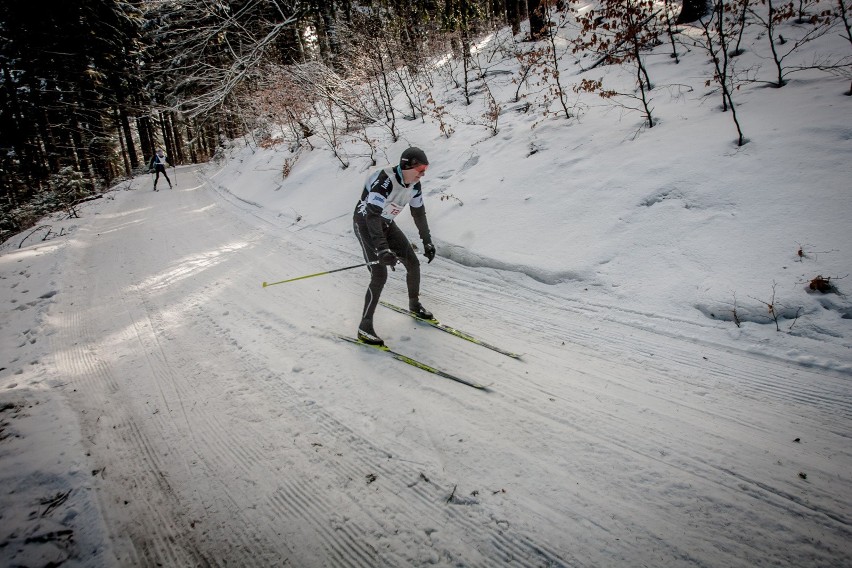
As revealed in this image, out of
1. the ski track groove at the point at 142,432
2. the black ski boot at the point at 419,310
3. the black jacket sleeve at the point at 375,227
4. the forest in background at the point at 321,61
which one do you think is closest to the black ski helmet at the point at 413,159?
the black jacket sleeve at the point at 375,227

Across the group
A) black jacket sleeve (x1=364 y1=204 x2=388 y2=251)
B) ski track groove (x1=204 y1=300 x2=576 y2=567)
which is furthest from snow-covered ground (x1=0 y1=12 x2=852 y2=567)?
black jacket sleeve (x1=364 y1=204 x2=388 y2=251)

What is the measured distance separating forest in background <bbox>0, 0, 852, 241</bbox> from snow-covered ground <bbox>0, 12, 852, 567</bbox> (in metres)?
1.16

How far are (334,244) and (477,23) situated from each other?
1041cm

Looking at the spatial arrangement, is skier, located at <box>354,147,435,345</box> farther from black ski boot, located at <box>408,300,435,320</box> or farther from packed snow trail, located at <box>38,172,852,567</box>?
packed snow trail, located at <box>38,172,852,567</box>

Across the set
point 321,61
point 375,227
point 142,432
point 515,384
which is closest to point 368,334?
point 375,227

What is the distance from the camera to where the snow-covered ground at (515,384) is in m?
2.15

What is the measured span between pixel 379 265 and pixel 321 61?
Answer: 9201 millimetres

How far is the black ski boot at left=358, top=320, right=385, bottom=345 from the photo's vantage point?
3.96 metres

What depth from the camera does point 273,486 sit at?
2.50m

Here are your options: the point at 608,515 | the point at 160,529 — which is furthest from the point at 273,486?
the point at 608,515

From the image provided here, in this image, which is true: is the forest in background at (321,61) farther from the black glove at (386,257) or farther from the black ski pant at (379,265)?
the black glove at (386,257)

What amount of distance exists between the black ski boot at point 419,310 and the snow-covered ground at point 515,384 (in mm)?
165

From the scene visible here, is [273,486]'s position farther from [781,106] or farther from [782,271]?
[781,106]

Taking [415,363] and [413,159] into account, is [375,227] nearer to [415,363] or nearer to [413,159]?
[413,159]
